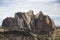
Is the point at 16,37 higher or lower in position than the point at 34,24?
lower

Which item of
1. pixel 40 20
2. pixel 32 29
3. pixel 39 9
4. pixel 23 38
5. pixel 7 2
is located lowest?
pixel 23 38

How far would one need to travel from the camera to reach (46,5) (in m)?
2.21

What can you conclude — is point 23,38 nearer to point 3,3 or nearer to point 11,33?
point 11,33

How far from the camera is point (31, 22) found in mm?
2062

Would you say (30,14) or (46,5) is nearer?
(30,14)

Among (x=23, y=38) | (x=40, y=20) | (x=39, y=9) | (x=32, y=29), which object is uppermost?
(x=39, y=9)

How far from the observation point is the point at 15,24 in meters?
2.07

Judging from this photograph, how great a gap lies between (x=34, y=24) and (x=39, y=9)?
0.32 m

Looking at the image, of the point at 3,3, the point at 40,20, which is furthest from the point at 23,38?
the point at 3,3

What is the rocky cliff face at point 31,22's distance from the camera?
2.05 meters

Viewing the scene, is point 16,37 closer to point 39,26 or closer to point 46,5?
point 39,26

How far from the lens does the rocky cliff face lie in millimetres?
2049

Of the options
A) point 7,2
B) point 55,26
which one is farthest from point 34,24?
point 7,2

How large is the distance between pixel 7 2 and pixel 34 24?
26.8 inches
